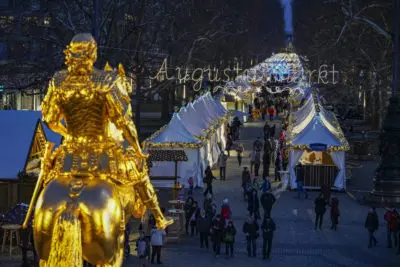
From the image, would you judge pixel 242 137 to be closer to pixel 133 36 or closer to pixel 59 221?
pixel 133 36

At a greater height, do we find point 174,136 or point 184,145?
point 174,136

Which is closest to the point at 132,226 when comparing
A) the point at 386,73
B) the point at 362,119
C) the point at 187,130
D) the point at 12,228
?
the point at 12,228

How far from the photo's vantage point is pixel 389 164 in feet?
96.6

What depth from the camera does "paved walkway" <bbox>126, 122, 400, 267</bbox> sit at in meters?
21.2

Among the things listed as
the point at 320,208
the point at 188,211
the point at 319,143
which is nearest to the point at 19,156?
the point at 188,211

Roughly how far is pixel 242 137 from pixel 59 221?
44603 mm

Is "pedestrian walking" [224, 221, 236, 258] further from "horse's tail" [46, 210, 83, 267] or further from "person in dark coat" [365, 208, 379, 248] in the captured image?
"horse's tail" [46, 210, 83, 267]

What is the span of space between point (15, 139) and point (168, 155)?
7231mm

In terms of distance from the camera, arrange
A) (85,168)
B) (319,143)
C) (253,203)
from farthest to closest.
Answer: (319,143) → (253,203) → (85,168)

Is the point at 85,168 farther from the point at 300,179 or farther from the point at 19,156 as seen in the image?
the point at 300,179

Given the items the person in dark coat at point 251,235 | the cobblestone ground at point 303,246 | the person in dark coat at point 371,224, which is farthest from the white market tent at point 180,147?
the person in dark coat at point 371,224

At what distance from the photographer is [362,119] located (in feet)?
246

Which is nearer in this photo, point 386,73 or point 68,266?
point 68,266

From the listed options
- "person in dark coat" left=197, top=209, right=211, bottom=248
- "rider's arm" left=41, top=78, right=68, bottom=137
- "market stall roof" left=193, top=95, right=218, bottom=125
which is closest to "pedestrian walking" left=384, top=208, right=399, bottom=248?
"person in dark coat" left=197, top=209, right=211, bottom=248
